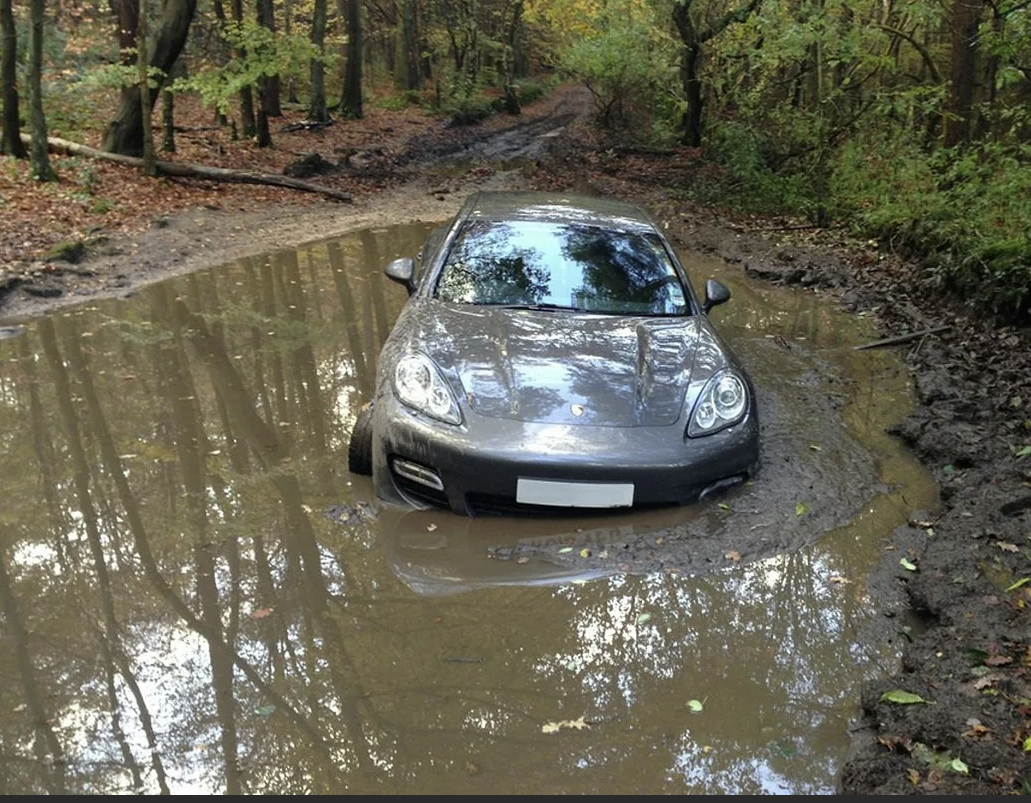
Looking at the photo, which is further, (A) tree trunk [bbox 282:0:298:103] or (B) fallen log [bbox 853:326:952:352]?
(A) tree trunk [bbox 282:0:298:103]

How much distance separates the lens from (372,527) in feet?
13.0

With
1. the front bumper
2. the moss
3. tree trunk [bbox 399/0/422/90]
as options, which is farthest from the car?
tree trunk [bbox 399/0/422/90]

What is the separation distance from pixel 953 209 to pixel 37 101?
12.2 meters

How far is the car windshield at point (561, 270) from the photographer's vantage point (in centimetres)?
484

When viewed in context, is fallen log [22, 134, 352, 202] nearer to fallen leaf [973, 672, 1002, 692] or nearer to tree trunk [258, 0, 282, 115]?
tree trunk [258, 0, 282, 115]

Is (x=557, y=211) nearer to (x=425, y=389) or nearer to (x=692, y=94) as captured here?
(x=425, y=389)

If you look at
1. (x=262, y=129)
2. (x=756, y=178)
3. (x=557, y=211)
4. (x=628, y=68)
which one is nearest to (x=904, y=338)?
(x=557, y=211)

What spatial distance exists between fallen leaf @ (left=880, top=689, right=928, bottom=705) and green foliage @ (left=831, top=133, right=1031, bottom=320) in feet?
16.9

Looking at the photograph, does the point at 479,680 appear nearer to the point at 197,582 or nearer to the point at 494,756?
the point at 494,756

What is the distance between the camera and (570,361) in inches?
167

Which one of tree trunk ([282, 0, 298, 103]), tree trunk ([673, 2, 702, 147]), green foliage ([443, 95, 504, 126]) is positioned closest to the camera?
tree trunk ([673, 2, 702, 147])

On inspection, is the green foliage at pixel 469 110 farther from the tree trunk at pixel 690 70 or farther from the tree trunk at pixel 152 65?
the tree trunk at pixel 152 65

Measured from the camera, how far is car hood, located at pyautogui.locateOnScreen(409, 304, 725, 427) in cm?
396

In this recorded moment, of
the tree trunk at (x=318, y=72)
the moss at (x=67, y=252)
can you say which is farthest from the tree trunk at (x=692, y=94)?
the moss at (x=67, y=252)
